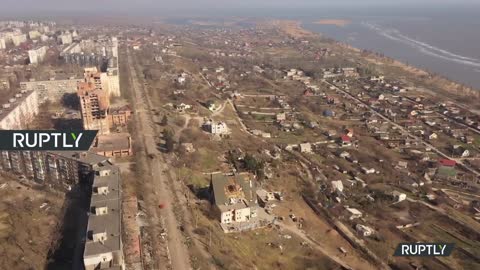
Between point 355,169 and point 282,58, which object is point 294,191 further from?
point 282,58

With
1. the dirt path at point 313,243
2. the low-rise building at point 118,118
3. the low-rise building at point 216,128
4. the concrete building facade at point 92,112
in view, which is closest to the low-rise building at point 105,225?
the dirt path at point 313,243

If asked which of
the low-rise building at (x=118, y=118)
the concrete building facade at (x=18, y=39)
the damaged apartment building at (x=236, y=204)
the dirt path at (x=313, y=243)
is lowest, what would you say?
the dirt path at (x=313, y=243)

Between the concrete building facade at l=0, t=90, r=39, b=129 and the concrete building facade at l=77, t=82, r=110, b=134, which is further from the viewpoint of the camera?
the concrete building facade at l=0, t=90, r=39, b=129

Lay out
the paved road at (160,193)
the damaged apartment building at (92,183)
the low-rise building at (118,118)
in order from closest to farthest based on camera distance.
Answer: the damaged apartment building at (92,183)
the paved road at (160,193)
the low-rise building at (118,118)

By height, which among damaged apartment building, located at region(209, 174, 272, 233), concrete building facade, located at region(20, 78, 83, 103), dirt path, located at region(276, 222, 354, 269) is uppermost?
concrete building facade, located at region(20, 78, 83, 103)

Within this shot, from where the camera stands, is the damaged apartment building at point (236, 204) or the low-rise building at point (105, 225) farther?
the damaged apartment building at point (236, 204)

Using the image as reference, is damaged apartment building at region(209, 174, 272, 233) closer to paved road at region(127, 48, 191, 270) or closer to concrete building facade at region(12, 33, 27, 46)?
paved road at region(127, 48, 191, 270)

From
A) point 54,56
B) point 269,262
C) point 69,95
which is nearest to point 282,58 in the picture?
point 54,56

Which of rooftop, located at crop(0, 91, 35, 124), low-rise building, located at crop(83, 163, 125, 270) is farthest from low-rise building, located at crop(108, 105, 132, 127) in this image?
low-rise building, located at crop(83, 163, 125, 270)

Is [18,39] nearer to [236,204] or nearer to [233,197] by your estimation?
[233,197]

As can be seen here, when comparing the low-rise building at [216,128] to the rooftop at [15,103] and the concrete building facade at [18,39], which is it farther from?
the concrete building facade at [18,39]
